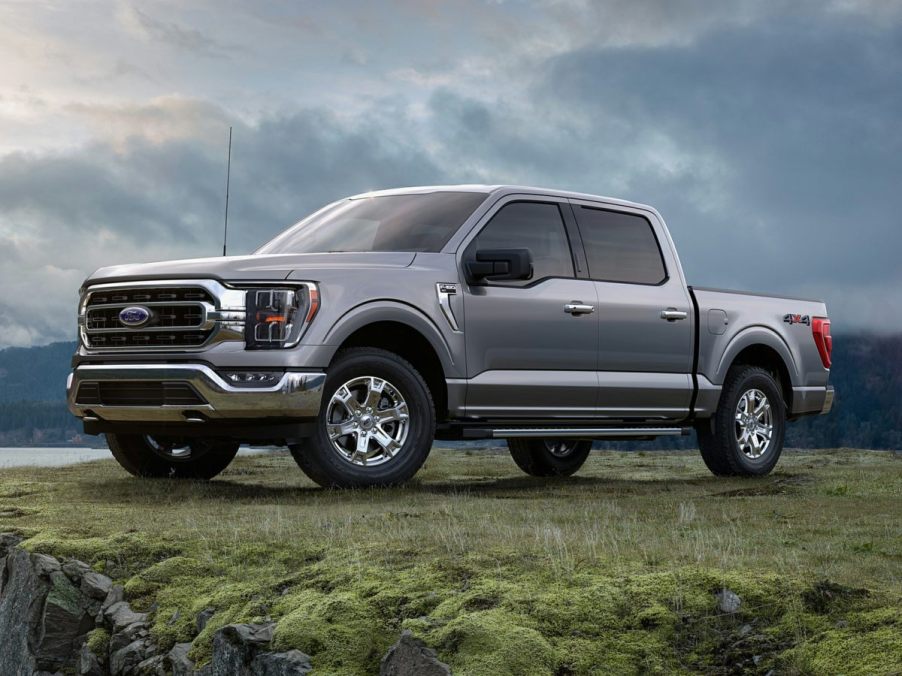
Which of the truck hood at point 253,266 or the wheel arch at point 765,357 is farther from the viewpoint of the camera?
the wheel arch at point 765,357

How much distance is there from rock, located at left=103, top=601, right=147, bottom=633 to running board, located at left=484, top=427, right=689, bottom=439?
3.53m

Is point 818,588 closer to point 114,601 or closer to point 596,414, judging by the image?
point 114,601

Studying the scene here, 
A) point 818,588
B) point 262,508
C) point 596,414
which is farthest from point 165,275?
point 818,588

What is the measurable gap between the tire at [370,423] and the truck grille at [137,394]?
0.78 meters

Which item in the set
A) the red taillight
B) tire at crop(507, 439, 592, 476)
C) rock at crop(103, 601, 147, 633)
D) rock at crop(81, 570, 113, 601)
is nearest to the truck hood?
rock at crop(81, 570, 113, 601)

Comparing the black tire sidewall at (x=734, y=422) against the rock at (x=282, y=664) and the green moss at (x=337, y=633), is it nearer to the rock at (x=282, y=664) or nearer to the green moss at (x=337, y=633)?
the green moss at (x=337, y=633)

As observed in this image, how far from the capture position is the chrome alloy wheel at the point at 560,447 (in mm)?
12227

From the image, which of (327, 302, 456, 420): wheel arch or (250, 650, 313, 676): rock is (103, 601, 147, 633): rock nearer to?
(250, 650, 313, 676): rock

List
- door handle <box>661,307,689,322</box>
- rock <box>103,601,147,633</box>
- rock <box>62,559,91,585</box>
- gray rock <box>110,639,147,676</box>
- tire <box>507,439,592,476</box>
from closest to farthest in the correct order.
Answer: gray rock <box>110,639,147,676</box>, rock <box>103,601,147,633</box>, rock <box>62,559,91,585</box>, door handle <box>661,307,689,322</box>, tire <box>507,439,592,476</box>

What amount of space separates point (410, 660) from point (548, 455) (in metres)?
7.74

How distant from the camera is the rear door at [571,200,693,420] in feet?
32.8

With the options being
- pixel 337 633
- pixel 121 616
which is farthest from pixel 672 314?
pixel 337 633

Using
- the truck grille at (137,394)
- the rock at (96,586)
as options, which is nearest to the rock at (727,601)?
the rock at (96,586)

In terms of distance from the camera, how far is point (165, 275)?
27.9 feet
